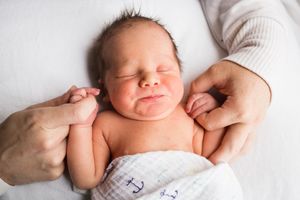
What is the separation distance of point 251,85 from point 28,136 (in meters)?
0.57

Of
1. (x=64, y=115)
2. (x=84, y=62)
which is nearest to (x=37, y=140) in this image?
(x=64, y=115)

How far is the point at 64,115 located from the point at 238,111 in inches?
17.0

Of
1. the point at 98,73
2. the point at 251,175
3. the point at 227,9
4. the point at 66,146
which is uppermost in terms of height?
the point at 227,9

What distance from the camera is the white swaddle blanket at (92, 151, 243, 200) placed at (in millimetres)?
905

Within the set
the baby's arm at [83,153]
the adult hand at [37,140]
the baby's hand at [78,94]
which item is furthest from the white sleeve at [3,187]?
the baby's hand at [78,94]

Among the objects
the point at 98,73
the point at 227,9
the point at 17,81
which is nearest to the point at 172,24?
the point at 227,9

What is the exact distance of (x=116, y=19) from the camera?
1208 mm

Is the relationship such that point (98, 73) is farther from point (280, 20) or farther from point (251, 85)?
point (280, 20)

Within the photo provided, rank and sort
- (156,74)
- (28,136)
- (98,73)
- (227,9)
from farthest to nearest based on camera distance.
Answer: (227,9) < (98,73) < (156,74) < (28,136)

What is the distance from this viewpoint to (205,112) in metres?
1.06

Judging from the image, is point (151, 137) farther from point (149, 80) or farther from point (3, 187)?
point (3, 187)

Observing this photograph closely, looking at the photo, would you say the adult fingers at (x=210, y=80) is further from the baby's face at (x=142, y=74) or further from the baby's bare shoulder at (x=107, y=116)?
the baby's bare shoulder at (x=107, y=116)

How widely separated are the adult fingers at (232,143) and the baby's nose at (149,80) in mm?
236

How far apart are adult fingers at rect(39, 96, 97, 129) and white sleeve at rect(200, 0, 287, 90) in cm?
43
